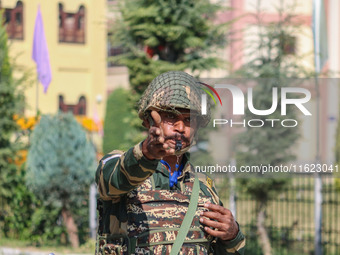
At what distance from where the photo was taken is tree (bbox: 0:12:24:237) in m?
11.2

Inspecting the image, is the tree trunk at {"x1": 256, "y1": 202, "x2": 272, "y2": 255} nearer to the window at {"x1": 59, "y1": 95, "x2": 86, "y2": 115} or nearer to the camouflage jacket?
the camouflage jacket

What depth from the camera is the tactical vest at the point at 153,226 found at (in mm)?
2627

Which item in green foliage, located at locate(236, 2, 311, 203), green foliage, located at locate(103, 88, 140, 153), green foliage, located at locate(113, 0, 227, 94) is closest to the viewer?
green foliage, located at locate(236, 2, 311, 203)

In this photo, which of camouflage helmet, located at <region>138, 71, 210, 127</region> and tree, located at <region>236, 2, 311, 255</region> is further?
tree, located at <region>236, 2, 311, 255</region>

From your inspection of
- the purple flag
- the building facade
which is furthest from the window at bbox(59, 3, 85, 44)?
the purple flag

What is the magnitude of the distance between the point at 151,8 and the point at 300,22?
2.30m

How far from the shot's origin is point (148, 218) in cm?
267

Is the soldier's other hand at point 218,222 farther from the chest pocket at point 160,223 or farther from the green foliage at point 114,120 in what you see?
the green foliage at point 114,120

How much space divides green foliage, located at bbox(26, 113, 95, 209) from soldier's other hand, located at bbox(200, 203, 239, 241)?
7.34 metres

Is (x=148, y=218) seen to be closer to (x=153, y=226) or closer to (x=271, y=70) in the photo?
(x=153, y=226)

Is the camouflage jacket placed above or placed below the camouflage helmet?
below

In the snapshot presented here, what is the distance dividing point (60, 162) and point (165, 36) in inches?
98.1

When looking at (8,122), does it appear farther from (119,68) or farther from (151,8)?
(119,68)

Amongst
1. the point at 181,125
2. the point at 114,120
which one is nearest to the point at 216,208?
the point at 181,125
